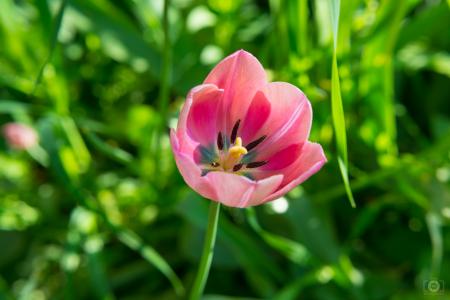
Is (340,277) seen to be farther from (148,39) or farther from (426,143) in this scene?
(148,39)

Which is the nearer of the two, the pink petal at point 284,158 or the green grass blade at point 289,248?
the pink petal at point 284,158

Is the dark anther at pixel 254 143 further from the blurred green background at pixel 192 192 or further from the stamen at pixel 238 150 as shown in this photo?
the blurred green background at pixel 192 192

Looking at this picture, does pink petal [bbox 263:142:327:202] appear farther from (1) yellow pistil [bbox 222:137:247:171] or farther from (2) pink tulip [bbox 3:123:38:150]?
(2) pink tulip [bbox 3:123:38:150]

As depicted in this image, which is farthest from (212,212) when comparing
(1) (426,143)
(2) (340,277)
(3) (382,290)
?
(1) (426,143)

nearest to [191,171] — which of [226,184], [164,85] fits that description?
[226,184]

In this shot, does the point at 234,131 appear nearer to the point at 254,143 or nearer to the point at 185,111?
the point at 254,143

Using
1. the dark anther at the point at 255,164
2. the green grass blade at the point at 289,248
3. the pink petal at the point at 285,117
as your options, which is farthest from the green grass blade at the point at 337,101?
the green grass blade at the point at 289,248

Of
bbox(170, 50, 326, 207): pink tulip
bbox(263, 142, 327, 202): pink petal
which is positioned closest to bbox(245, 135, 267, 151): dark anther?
bbox(170, 50, 326, 207): pink tulip
